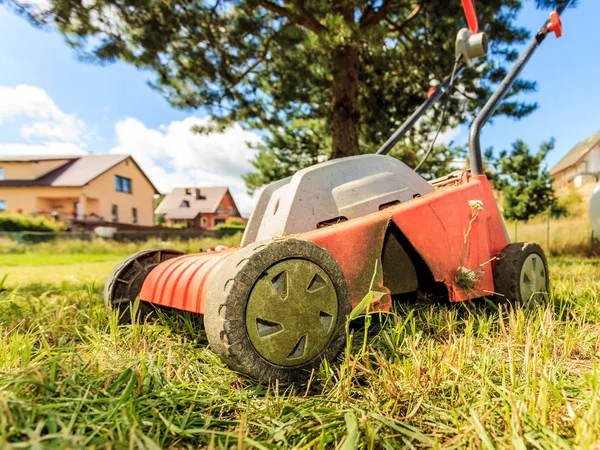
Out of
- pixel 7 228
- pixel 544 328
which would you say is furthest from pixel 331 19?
pixel 7 228

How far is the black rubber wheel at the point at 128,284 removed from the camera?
82.4 inches

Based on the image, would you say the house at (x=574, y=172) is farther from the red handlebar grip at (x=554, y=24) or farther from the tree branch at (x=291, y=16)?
the red handlebar grip at (x=554, y=24)

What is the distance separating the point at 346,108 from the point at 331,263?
494cm

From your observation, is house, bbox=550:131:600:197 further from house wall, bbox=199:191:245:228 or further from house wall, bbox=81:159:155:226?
house wall, bbox=199:191:245:228

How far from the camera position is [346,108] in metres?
5.93

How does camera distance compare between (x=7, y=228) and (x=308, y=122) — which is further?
(x=7, y=228)

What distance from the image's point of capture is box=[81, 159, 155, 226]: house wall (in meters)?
24.9

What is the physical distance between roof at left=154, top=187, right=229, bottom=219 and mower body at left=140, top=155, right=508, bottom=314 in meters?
40.7

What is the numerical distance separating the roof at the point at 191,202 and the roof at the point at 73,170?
1396 centimetres

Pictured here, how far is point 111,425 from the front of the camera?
34.4 inches

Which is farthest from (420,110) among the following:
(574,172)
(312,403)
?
(574,172)

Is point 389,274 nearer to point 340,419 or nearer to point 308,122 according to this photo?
point 340,419

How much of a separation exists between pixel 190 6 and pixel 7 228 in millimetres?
16200

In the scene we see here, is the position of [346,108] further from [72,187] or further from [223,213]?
[223,213]
